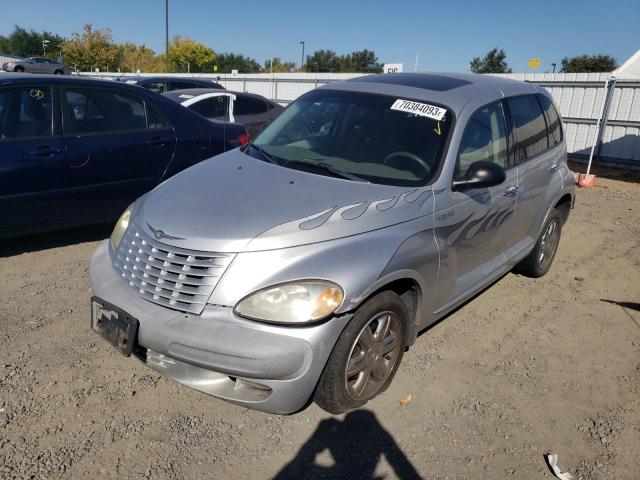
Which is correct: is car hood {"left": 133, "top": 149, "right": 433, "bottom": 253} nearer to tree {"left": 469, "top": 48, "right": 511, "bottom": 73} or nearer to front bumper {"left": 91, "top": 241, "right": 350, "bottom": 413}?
front bumper {"left": 91, "top": 241, "right": 350, "bottom": 413}

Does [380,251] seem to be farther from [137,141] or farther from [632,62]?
[632,62]

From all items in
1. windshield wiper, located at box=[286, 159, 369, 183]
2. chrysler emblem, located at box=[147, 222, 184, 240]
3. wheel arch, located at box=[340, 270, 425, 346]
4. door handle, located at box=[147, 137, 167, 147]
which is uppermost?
windshield wiper, located at box=[286, 159, 369, 183]

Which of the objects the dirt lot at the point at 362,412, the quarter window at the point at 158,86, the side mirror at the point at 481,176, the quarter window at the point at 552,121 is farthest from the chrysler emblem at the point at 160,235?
the quarter window at the point at 158,86

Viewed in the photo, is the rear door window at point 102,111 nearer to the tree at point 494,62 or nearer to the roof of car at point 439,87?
the roof of car at point 439,87

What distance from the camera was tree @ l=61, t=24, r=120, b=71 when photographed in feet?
175

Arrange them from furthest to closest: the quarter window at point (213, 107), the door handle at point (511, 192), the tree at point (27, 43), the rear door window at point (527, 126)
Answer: the tree at point (27, 43)
the quarter window at point (213, 107)
the rear door window at point (527, 126)
the door handle at point (511, 192)

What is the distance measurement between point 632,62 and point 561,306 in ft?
44.9

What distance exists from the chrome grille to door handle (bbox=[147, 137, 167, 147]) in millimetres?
2715

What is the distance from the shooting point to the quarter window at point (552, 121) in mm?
4754

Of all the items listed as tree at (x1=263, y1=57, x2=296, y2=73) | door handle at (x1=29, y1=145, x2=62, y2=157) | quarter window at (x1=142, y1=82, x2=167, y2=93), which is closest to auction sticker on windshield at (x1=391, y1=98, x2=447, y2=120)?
door handle at (x1=29, y1=145, x2=62, y2=157)

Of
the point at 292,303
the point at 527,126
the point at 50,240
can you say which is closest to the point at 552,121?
the point at 527,126

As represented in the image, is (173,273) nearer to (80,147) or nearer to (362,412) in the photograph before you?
(362,412)

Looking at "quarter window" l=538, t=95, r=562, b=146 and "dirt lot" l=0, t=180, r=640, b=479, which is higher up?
"quarter window" l=538, t=95, r=562, b=146

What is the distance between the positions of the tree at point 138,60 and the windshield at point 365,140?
205ft
